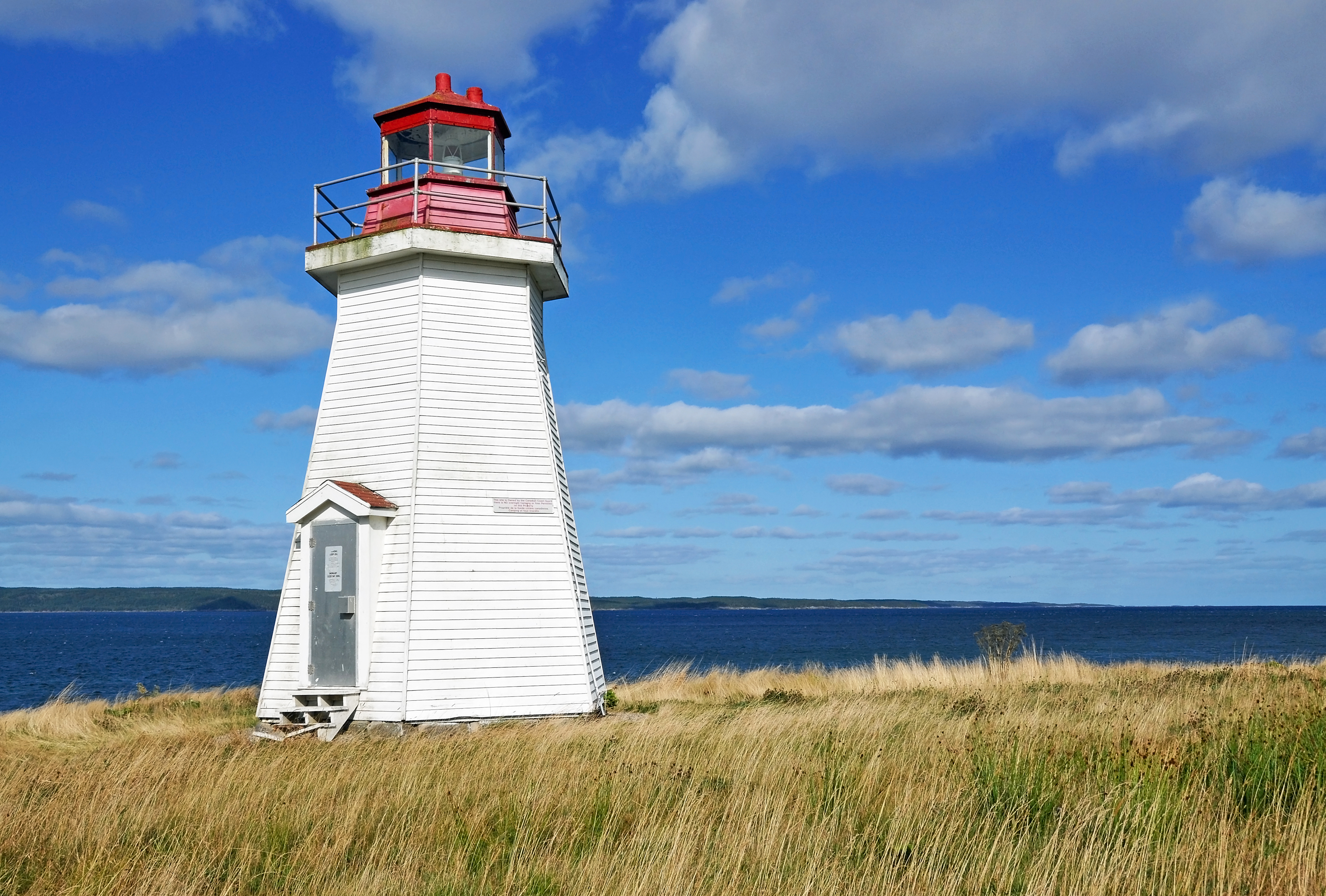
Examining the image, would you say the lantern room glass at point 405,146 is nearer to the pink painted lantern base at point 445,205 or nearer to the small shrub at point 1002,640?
the pink painted lantern base at point 445,205

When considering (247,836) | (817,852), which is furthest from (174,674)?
(817,852)

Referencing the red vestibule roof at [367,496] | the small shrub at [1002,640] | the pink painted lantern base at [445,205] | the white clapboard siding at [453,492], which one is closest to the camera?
the white clapboard siding at [453,492]

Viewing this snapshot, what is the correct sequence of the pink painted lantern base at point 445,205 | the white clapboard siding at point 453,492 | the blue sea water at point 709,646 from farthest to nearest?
the blue sea water at point 709,646
the pink painted lantern base at point 445,205
the white clapboard siding at point 453,492

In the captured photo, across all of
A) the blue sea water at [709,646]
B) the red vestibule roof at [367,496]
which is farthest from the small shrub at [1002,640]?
the red vestibule roof at [367,496]

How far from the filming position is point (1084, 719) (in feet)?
33.4

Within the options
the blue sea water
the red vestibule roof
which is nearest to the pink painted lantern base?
the red vestibule roof

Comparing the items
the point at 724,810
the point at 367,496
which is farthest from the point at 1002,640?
the point at 724,810

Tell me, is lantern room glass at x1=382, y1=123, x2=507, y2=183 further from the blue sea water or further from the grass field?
the blue sea water

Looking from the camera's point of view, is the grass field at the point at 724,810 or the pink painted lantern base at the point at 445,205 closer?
the grass field at the point at 724,810

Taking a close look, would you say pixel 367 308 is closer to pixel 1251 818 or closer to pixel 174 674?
pixel 1251 818

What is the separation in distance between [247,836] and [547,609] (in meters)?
6.52

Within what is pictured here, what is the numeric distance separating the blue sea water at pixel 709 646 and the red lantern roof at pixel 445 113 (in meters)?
22.6

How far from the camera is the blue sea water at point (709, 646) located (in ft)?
143

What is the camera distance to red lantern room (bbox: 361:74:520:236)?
1378cm
